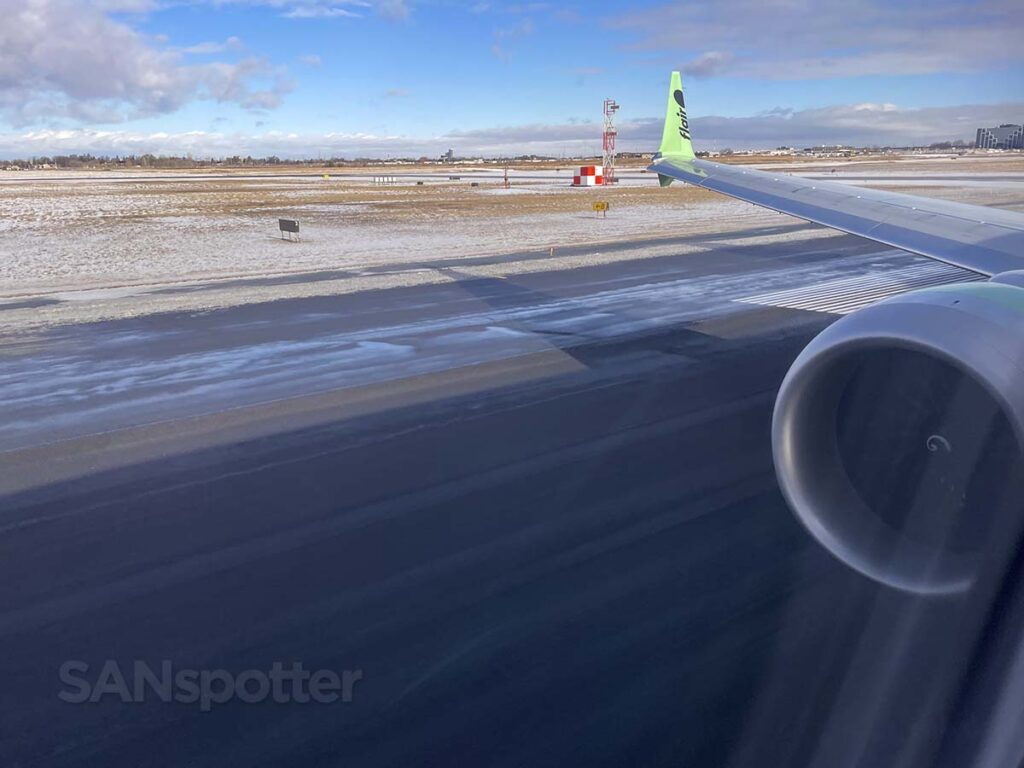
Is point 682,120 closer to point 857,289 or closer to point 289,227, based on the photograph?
point 857,289

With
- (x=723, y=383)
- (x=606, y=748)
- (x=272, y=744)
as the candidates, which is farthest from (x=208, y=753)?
(x=723, y=383)

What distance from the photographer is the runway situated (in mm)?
4020

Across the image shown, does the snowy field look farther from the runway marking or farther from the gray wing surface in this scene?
the gray wing surface

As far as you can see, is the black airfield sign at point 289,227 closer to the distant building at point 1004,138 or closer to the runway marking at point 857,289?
the runway marking at point 857,289

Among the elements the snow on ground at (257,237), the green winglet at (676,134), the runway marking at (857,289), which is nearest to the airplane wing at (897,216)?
the green winglet at (676,134)

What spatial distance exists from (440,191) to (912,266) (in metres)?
40.3

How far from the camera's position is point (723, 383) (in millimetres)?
9750

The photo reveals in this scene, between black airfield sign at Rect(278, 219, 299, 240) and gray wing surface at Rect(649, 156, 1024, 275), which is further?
black airfield sign at Rect(278, 219, 299, 240)

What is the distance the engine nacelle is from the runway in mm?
500

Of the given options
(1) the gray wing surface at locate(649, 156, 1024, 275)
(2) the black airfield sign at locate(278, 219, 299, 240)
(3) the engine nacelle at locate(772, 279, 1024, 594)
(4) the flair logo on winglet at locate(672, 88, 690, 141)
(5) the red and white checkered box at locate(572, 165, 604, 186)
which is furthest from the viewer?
(5) the red and white checkered box at locate(572, 165, 604, 186)

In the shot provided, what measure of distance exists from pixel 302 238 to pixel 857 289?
1808 cm

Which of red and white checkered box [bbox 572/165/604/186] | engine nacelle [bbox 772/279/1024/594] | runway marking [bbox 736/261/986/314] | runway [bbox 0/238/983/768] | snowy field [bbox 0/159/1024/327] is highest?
engine nacelle [bbox 772/279/1024/594]

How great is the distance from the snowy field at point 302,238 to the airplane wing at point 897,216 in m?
8.49

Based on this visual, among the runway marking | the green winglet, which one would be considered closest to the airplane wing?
the green winglet
